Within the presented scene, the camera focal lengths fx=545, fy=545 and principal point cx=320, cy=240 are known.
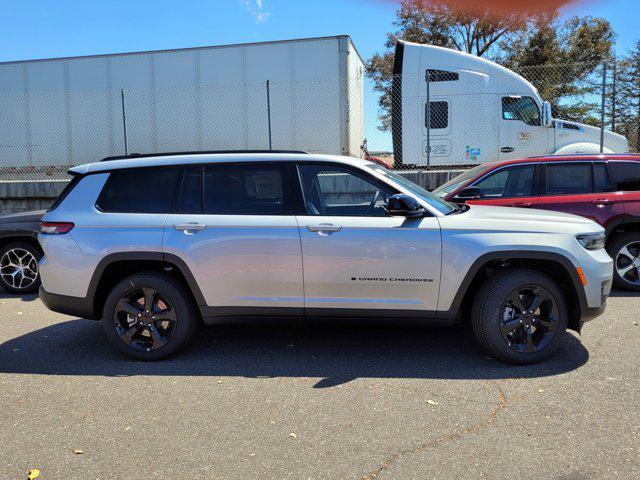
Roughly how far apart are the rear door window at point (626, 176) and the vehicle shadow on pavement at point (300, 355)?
9.34 ft

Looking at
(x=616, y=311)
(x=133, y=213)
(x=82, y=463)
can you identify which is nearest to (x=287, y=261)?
(x=133, y=213)

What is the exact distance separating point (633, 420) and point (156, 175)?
13.1 ft

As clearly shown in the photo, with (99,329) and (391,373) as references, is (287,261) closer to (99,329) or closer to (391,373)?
(391,373)

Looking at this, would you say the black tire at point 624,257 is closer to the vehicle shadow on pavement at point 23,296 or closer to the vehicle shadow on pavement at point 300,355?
the vehicle shadow on pavement at point 300,355

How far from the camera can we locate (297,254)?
4.34 metres

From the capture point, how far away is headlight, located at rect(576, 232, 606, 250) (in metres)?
4.32

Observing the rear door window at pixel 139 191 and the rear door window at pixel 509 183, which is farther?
the rear door window at pixel 509 183

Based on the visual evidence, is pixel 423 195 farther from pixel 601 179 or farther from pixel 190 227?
pixel 601 179

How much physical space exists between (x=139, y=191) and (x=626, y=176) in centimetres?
585

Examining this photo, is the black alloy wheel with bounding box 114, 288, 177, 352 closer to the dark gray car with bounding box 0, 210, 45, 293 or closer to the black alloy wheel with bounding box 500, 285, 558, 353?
the black alloy wheel with bounding box 500, 285, 558, 353

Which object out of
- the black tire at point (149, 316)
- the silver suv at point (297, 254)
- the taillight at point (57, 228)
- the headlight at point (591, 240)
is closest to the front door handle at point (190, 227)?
the silver suv at point (297, 254)

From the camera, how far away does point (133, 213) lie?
4.61 meters

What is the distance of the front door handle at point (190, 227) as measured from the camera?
4445mm

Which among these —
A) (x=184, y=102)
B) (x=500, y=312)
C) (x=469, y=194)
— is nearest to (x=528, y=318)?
(x=500, y=312)
